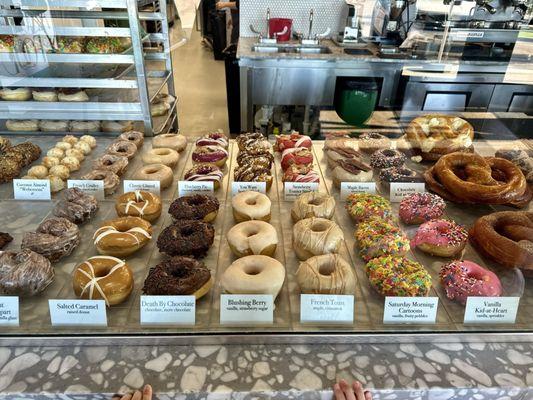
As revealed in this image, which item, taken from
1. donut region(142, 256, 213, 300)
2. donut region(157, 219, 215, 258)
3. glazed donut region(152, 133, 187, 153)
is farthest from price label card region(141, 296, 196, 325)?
glazed donut region(152, 133, 187, 153)

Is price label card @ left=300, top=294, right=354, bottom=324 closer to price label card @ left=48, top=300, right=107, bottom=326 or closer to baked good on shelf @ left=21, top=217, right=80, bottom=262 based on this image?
price label card @ left=48, top=300, right=107, bottom=326

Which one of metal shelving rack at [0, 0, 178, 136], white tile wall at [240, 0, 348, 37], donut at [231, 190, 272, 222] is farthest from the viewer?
white tile wall at [240, 0, 348, 37]

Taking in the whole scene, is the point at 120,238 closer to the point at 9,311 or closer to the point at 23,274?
the point at 23,274

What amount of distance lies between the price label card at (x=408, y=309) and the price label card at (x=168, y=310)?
702mm

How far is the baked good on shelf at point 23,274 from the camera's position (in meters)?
1.51

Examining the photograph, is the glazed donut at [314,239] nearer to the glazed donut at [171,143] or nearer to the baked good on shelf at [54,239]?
the baked good on shelf at [54,239]

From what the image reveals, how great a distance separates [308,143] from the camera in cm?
276

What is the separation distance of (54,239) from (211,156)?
3.50ft

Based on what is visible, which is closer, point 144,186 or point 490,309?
point 490,309

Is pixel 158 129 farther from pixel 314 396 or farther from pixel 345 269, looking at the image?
pixel 314 396

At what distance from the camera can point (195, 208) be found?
6.42 feet

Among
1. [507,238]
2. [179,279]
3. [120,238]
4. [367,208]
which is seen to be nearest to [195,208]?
[120,238]

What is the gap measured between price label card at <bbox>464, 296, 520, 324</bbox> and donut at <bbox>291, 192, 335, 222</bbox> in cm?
74

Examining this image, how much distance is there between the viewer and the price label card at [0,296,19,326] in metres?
1.38
